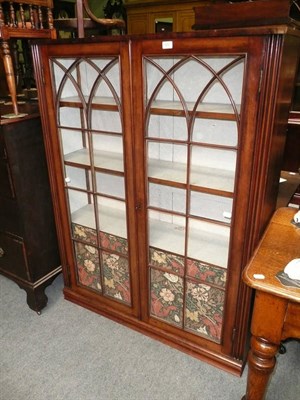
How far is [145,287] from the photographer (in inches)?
71.4

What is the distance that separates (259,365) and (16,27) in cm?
188

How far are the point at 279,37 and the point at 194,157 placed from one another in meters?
0.71

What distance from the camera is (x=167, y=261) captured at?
5.60 ft

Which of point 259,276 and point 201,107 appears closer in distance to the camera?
point 259,276

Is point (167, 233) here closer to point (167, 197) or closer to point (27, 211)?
point (167, 197)

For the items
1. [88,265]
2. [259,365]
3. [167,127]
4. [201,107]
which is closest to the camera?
[259,365]

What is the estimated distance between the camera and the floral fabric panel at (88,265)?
6.48 ft

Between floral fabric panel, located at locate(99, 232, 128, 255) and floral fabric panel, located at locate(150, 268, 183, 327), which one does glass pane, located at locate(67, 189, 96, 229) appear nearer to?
floral fabric panel, located at locate(99, 232, 128, 255)

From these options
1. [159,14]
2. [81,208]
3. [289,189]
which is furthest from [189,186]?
[159,14]

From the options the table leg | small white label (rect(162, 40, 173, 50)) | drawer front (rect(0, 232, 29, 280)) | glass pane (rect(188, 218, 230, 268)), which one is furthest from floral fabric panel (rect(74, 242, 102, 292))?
small white label (rect(162, 40, 173, 50))

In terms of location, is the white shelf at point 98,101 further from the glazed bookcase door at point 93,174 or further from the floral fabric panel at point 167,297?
the floral fabric panel at point 167,297

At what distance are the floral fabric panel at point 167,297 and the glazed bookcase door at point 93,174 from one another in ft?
0.49

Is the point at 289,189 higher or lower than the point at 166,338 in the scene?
higher

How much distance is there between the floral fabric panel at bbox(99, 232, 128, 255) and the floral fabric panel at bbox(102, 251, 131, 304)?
4 cm
